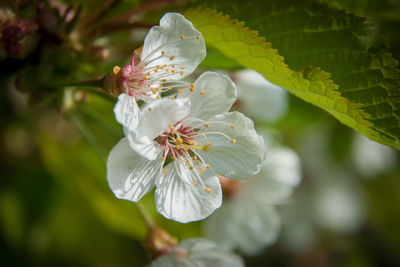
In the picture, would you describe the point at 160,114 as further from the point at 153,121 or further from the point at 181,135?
the point at 181,135

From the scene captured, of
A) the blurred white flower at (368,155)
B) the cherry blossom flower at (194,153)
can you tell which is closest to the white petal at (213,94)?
the cherry blossom flower at (194,153)

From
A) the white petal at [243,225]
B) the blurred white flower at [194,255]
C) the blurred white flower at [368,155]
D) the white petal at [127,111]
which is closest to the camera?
the white petal at [127,111]

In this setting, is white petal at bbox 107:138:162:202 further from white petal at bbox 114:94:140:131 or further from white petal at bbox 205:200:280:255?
white petal at bbox 205:200:280:255

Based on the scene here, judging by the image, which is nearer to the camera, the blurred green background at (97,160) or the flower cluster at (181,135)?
the flower cluster at (181,135)

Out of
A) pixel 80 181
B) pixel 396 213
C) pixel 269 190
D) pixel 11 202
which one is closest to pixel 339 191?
pixel 396 213

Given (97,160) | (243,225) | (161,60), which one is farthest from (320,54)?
(97,160)

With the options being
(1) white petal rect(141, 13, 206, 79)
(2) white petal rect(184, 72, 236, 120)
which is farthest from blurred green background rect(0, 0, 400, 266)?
(2) white petal rect(184, 72, 236, 120)

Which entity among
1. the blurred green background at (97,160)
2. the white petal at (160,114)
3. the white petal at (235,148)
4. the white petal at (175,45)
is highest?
the white petal at (175,45)

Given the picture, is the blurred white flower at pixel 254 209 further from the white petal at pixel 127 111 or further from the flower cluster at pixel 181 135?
the white petal at pixel 127 111
